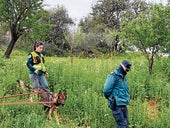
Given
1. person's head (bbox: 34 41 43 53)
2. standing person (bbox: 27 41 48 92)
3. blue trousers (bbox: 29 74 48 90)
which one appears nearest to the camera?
person's head (bbox: 34 41 43 53)

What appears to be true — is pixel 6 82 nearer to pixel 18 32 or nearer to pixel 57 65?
pixel 57 65

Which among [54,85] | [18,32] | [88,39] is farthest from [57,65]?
[88,39]

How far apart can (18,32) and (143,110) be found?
23.7 metres

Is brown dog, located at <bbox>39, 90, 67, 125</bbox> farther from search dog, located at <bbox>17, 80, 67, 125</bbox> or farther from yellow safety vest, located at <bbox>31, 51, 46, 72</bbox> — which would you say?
yellow safety vest, located at <bbox>31, 51, 46, 72</bbox>

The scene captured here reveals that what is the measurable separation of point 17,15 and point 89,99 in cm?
2366

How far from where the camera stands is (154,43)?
600 inches

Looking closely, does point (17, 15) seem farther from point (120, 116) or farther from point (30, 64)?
point (120, 116)

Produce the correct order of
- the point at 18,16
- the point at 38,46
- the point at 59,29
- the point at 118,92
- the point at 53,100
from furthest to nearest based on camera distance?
the point at 59,29, the point at 18,16, the point at 38,46, the point at 53,100, the point at 118,92

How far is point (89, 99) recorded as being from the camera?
33.7 ft

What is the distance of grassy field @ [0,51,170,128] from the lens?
9.02 m

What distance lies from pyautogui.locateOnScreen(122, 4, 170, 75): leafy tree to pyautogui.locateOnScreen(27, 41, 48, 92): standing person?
5.85 metres

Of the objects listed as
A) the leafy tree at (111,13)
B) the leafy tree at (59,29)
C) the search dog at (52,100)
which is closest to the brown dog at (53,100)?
the search dog at (52,100)

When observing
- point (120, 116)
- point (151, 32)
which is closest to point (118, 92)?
point (120, 116)

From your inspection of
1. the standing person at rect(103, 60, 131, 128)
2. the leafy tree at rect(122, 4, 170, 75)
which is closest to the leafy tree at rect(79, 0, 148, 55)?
the leafy tree at rect(122, 4, 170, 75)
